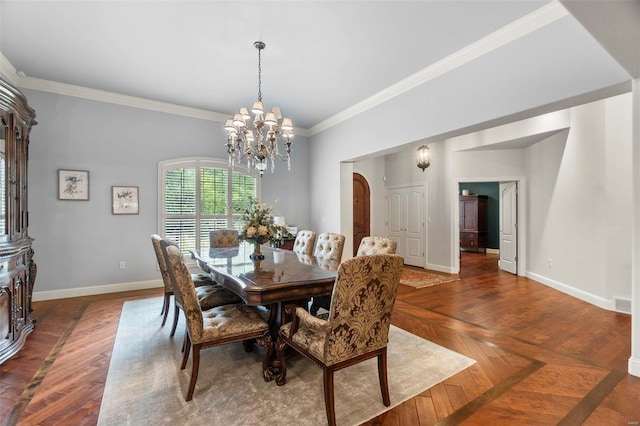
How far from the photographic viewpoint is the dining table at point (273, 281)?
2.09 metres

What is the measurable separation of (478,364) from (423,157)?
466 centimetres

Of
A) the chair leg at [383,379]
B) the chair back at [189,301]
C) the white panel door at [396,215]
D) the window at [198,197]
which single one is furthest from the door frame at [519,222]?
the chair back at [189,301]

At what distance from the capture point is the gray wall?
4.16 metres

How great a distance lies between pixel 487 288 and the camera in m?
5.05

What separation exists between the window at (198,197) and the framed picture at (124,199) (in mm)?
375

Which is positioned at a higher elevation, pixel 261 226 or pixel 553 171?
pixel 553 171

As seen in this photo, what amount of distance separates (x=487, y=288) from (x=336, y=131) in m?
3.74

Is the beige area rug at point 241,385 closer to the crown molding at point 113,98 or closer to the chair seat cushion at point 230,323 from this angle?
the chair seat cushion at point 230,323

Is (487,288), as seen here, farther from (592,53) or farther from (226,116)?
(226,116)

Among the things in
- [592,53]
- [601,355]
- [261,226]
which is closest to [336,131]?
[261,226]

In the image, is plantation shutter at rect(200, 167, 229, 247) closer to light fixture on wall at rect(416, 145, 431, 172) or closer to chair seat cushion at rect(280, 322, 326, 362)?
chair seat cushion at rect(280, 322, 326, 362)

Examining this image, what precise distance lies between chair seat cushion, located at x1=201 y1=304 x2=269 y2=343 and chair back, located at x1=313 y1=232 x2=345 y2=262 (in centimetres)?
120

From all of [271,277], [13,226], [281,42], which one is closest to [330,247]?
[271,277]

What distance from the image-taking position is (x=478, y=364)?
2551mm
